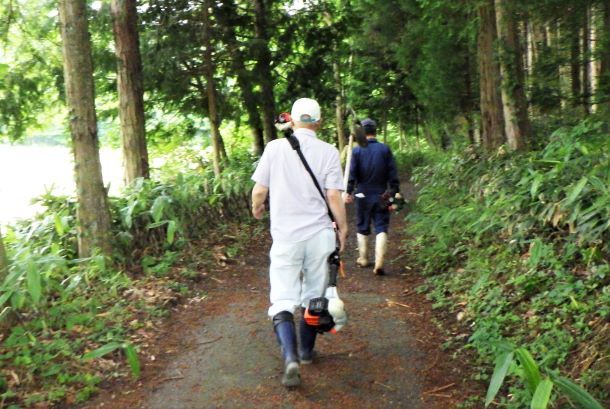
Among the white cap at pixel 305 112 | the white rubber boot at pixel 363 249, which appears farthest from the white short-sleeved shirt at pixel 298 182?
the white rubber boot at pixel 363 249

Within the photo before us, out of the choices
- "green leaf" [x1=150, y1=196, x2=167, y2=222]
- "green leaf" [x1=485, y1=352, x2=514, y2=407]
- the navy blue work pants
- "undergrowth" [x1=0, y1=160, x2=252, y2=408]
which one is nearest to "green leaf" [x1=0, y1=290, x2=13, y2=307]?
"undergrowth" [x1=0, y1=160, x2=252, y2=408]

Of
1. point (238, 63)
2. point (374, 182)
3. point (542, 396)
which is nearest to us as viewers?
point (542, 396)

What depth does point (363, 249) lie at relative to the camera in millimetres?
8664

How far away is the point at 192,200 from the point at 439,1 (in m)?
5.15

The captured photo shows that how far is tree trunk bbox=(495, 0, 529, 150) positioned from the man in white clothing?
6025 millimetres

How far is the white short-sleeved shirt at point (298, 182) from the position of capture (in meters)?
4.80

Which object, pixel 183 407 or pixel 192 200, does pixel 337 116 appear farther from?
pixel 183 407

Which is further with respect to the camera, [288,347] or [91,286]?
[91,286]

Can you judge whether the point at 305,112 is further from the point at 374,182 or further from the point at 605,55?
the point at 605,55

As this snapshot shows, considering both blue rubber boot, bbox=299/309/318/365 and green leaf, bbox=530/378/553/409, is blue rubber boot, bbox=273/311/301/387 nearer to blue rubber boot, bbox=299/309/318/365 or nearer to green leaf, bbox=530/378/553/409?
blue rubber boot, bbox=299/309/318/365

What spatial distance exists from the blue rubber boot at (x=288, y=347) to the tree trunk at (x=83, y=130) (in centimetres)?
347

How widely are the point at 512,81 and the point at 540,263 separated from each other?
16.2 feet

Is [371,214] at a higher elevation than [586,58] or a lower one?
lower

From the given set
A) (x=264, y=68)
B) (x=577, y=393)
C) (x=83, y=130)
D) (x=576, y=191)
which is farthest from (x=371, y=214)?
(x=264, y=68)
